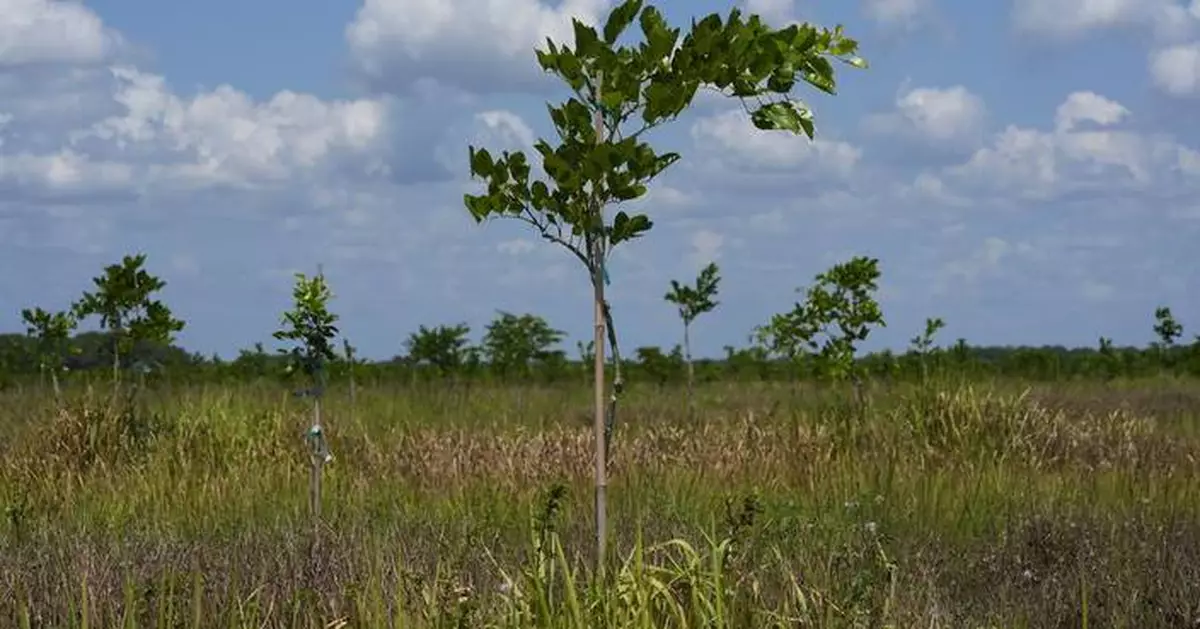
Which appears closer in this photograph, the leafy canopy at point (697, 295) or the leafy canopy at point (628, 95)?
the leafy canopy at point (628, 95)

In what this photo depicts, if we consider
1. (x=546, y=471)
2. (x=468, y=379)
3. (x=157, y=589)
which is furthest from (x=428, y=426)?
(x=468, y=379)

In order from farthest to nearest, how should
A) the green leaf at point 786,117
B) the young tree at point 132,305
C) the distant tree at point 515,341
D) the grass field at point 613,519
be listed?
the distant tree at point 515,341 < the young tree at point 132,305 < the grass field at point 613,519 < the green leaf at point 786,117

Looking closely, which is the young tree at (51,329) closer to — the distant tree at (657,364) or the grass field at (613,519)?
the grass field at (613,519)

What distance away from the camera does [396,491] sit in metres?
9.48

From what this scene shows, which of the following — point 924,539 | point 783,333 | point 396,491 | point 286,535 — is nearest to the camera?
point 286,535

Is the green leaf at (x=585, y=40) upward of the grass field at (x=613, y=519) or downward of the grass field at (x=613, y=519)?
upward

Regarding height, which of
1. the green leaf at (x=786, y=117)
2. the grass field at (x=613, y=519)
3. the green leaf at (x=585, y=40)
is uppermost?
the green leaf at (x=585, y=40)

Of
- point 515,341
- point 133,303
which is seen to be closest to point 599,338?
point 133,303

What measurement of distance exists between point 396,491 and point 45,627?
3.98 m

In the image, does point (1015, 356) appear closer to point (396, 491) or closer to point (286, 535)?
point (396, 491)

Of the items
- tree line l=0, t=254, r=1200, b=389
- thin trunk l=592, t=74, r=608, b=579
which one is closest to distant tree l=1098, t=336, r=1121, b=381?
tree line l=0, t=254, r=1200, b=389

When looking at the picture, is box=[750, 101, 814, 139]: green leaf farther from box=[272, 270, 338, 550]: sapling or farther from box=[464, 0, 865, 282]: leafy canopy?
box=[272, 270, 338, 550]: sapling

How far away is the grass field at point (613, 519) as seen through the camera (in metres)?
5.24

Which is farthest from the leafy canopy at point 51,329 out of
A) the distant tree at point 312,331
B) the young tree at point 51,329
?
the distant tree at point 312,331
